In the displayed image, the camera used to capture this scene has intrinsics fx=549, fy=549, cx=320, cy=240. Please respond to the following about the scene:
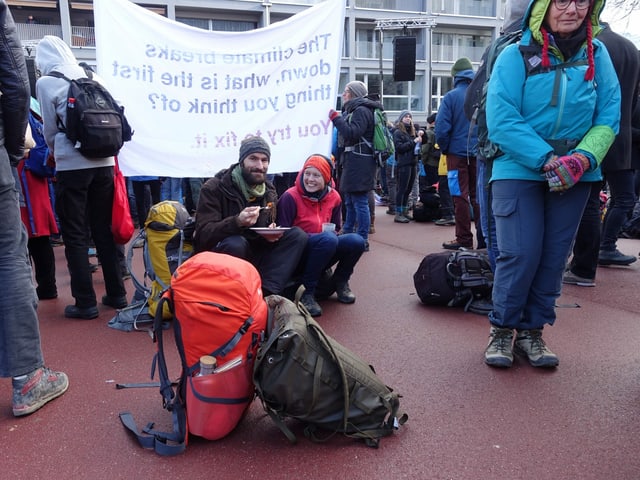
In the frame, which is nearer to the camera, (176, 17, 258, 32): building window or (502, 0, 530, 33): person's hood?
(502, 0, 530, 33): person's hood

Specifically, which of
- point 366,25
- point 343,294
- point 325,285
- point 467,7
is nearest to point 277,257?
point 325,285

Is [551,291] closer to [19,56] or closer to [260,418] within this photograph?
[260,418]

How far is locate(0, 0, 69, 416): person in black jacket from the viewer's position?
2.46m

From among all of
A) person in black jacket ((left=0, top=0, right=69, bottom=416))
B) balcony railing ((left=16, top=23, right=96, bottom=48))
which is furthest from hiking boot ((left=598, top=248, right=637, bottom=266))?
balcony railing ((left=16, top=23, right=96, bottom=48))

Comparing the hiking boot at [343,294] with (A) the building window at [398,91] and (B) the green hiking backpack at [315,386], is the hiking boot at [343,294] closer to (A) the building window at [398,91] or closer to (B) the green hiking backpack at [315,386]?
(B) the green hiking backpack at [315,386]

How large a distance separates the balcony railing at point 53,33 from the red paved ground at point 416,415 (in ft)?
88.3

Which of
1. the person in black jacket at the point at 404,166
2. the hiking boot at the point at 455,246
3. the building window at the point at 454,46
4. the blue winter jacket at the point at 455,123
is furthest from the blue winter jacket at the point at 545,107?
the building window at the point at 454,46

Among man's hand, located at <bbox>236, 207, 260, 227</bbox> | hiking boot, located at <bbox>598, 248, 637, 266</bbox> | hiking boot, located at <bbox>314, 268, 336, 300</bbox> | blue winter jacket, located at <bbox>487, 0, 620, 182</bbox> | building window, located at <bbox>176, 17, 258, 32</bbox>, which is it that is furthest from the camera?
building window, located at <bbox>176, 17, 258, 32</bbox>

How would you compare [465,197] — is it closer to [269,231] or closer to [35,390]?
[269,231]

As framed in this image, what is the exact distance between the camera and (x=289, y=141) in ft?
16.9

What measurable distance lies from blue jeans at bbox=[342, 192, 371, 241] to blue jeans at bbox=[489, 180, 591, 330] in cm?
325

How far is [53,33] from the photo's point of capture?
26844 millimetres

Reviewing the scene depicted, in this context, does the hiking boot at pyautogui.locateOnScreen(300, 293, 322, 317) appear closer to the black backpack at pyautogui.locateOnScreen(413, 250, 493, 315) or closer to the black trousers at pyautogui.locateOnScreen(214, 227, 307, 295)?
the black trousers at pyautogui.locateOnScreen(214, 227, 307, 295)

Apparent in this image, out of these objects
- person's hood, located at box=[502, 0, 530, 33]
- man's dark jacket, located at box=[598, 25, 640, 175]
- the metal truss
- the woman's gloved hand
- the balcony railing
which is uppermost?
the balcony railing
